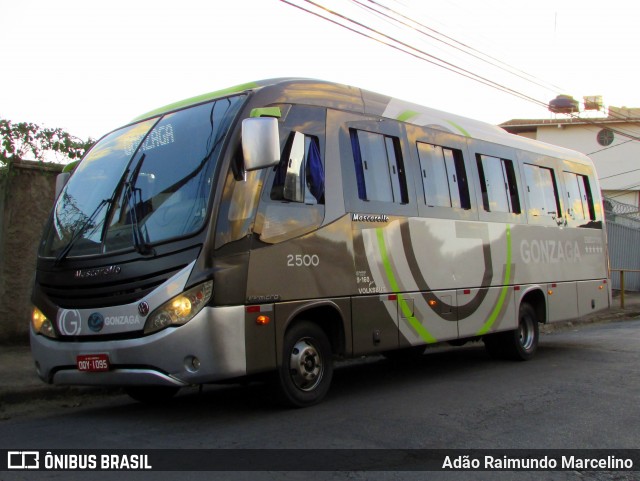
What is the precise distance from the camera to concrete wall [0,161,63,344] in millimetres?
9742

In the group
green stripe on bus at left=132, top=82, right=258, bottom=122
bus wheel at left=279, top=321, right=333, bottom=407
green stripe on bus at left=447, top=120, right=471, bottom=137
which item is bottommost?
bus wheel at left=279, top=321, right=333, bottom=407

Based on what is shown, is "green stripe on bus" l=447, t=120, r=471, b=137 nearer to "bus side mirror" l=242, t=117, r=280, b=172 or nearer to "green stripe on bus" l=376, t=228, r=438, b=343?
"green stripe on bus" l=376, t=228, r=438, b=343

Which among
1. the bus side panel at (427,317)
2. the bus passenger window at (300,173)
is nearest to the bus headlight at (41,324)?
the bus passenger window at (300,173)

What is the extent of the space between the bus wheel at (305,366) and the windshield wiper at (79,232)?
2.16 m

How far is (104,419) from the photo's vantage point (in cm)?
648

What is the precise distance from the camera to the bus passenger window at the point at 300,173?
6484 mm

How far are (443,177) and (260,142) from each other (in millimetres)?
3674

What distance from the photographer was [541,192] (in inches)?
431

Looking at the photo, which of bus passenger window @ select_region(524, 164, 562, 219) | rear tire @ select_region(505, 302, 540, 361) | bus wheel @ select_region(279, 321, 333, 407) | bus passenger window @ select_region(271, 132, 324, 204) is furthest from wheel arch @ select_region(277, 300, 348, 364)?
bus passenger window @ select_region(524, 164, 562, 219)

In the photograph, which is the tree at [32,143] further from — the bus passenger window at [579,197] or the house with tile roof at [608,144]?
the house with tile roof at [608,144]

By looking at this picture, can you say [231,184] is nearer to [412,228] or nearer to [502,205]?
[412,228]

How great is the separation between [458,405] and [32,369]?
528 cm

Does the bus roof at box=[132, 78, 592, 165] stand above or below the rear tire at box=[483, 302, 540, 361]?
above

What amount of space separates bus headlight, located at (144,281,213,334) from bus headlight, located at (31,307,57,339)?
1295mm
